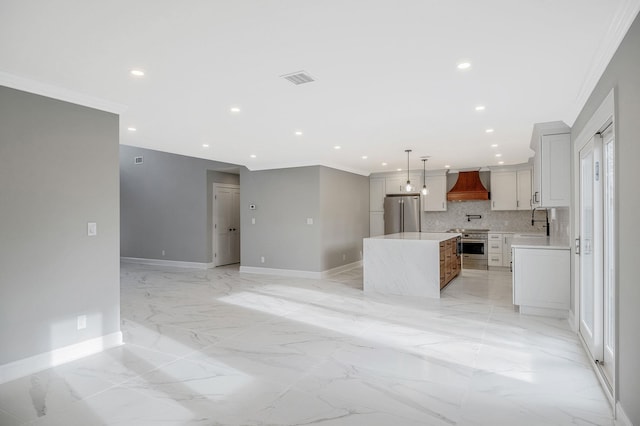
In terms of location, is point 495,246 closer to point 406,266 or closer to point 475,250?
point 475,250

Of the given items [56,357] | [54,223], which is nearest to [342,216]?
[54,223]

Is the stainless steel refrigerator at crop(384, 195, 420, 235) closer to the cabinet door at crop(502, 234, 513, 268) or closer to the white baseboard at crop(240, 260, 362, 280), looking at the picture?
the white baseboard at crop(240, 260, 362, 280)

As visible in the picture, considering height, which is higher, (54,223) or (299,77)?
(299,77)

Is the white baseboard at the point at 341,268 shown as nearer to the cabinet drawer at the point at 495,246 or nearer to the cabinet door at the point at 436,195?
the cabinet door at the point at 436,195

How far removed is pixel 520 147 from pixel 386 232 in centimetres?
397

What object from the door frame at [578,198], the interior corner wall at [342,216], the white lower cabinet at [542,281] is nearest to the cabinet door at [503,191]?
the interior corner wall at [342,216]

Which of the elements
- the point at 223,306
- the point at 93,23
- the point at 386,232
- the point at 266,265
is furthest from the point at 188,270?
the point at 93,23

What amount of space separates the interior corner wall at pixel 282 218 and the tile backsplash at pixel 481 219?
3542mm

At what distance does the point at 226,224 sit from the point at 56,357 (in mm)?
6321

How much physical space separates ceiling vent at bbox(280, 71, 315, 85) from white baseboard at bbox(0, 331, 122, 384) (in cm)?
299

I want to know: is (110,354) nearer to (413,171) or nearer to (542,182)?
(542,182)

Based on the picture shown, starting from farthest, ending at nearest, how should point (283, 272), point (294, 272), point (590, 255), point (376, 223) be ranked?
point (376, 223) → point (283, 272) → point (294, 272) → point (590, 255)

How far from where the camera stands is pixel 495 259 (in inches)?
331

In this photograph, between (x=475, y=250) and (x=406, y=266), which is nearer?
(x=406, y=266)
